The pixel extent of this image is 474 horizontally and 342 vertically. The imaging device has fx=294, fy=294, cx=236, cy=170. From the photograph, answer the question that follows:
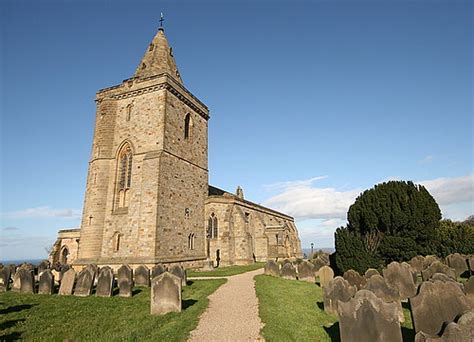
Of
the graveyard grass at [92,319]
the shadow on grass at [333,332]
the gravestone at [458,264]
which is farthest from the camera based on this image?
the gravestone at [458,264]

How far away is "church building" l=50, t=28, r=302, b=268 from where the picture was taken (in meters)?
19.6

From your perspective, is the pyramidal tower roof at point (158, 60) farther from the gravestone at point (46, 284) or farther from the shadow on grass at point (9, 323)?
the shadow on grass at point (9, 323)

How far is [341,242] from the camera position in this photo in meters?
14.2

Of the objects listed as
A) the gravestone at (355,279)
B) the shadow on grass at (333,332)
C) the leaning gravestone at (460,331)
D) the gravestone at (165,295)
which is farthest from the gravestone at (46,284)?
the leaning gravestone at (460,331)

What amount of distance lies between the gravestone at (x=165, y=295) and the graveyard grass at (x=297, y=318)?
2429 mm

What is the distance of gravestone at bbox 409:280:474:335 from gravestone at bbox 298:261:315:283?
34.9 ft

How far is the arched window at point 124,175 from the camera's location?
2128cm

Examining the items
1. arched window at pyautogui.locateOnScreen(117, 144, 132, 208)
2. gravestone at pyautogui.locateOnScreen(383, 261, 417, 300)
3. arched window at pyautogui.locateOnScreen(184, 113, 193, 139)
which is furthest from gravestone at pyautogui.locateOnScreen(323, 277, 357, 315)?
arched window at pyautogui.locateOnScreen(184, 113, 193, 139)

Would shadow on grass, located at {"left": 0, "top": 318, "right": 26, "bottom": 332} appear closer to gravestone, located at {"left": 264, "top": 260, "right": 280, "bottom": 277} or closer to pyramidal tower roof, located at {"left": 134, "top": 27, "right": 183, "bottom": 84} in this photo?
gravestone, located at {"left": 264, "top": 260, "right": 280, "bottom": 277}

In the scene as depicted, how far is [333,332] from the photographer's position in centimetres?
664

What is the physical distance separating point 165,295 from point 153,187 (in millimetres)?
12011

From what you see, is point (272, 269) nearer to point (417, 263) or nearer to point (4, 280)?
point (417, 263)

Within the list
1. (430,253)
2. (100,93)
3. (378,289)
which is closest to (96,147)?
(100,93)

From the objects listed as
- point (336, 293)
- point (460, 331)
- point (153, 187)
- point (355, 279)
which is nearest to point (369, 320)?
point (460, 331)
